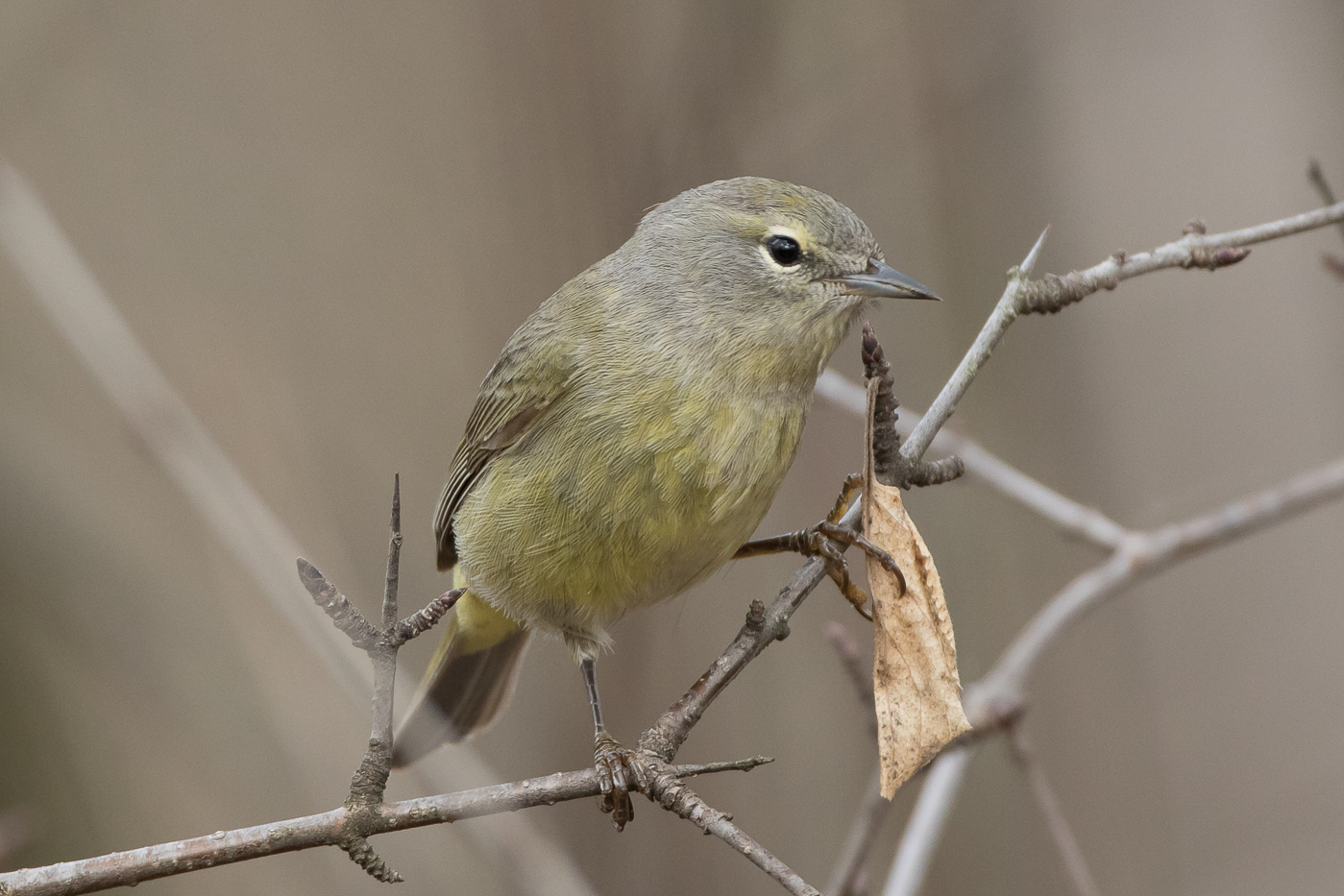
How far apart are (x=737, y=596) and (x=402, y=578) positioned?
1.54 metres

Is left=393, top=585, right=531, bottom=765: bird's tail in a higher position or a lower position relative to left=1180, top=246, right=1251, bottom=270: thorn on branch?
lower

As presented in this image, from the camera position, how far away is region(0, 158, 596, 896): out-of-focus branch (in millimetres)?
3568

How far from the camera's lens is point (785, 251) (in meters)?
3.26

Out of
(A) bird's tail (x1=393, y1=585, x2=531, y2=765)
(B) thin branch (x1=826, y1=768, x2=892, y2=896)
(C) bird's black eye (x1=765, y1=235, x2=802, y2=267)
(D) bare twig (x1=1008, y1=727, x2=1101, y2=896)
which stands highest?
(C) bird's black eye (x1=765, y1=235, x2=802, y2=267)

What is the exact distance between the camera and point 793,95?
4.94 meters

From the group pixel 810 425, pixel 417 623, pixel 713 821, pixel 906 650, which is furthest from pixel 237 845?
pixel 810 425

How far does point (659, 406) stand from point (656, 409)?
0.03ft

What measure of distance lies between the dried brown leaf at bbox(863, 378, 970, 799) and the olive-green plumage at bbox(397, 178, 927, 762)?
25.8 inches

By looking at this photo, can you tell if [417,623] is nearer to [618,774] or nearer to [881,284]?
[618,774]

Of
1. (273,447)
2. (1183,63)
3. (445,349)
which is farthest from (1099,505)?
(273,447)

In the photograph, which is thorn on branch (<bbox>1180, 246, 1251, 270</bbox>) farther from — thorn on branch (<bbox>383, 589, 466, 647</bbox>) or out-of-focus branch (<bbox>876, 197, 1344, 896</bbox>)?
thorn on branch (<bbox>383, 589, 466, 647</bbox>)

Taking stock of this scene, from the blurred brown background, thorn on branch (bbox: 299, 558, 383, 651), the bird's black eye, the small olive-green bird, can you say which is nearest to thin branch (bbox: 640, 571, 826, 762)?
the small olive-green bird

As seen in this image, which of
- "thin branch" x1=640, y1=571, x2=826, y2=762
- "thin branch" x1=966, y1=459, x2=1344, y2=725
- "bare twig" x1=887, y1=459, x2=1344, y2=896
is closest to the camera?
"thin branch" x1=640, y1=571, x2=826, y2=762

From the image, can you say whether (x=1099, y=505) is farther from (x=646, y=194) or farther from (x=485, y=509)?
(x=485, y=509)
